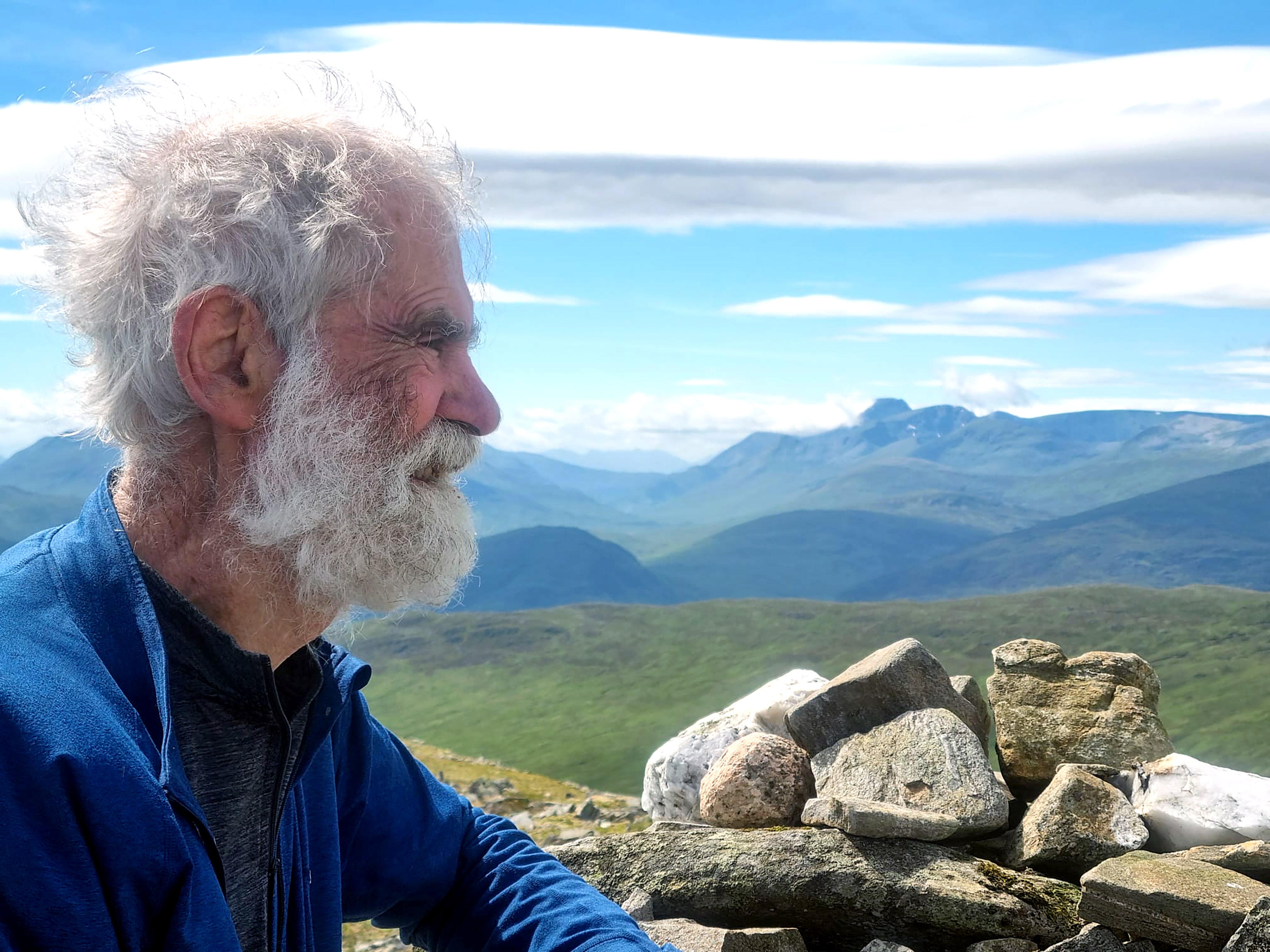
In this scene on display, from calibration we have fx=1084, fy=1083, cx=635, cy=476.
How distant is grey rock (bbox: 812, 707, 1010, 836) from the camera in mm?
5238

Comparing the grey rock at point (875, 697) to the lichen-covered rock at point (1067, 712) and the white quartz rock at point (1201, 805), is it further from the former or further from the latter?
the white quartz rock at point (1201, 805)

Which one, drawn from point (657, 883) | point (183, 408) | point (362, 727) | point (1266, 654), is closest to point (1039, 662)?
point (657, 883)

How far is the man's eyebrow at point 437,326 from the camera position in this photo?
9.33 ft

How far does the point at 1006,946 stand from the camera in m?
4.61

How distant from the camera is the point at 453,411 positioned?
2.97 metres

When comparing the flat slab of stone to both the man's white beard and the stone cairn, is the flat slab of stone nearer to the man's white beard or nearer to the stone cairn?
the stone cairn

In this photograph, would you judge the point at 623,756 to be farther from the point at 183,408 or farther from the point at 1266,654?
the point at 183,408

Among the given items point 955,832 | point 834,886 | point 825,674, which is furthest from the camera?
point 825,674

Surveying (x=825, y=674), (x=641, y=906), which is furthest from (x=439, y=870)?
(x=825, y=674)

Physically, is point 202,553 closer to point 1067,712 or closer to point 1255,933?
point 1255,933

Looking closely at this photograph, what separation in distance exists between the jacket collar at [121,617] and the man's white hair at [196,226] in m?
0.30

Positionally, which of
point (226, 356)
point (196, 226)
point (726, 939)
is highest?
point (196, 226)

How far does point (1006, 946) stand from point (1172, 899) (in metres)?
0.72

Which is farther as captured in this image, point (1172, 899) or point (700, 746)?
point (700, 746)
